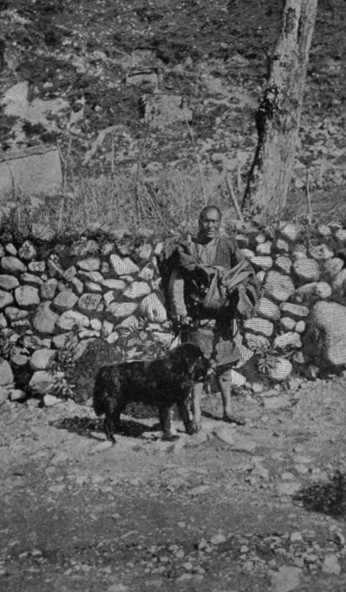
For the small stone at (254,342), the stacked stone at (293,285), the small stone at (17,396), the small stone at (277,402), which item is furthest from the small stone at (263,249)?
the small stone at (17,396)

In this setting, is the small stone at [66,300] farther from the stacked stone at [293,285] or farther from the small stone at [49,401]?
the stacked stone at [293,285]

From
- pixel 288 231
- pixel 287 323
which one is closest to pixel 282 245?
pixel 288 231

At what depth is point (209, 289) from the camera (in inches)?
296

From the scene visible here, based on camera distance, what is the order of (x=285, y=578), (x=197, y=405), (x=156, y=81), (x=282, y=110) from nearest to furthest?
(x=285, y=578)
(x=197, y=405)
(x=282, y=110)
(x=156, y=81)

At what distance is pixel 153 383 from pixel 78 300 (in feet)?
6.10

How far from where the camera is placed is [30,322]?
913cm

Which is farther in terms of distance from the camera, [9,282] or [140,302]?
[9,282]

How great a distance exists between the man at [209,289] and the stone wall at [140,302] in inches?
44.4

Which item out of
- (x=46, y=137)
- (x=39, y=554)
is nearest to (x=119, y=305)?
(x=39, y=554)

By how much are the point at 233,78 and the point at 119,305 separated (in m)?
11.3

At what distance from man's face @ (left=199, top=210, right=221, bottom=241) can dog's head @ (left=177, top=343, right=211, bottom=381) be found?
0.88 meters

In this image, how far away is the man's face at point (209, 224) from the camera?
744cm

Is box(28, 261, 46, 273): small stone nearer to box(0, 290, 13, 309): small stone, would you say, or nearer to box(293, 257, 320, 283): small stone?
box(0, 290, 13, 309): small stone

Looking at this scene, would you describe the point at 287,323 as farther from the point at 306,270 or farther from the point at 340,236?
the point at 340,236
